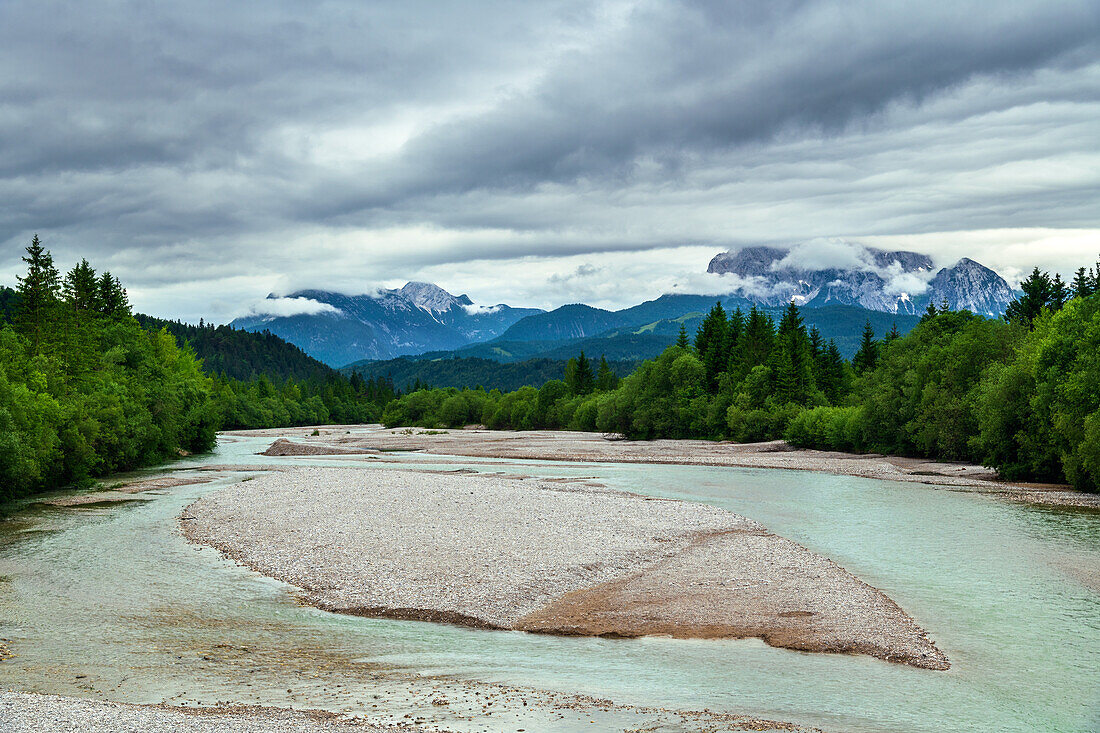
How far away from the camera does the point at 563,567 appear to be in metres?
27.4

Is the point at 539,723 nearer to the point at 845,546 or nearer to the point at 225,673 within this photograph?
the point at 225,673

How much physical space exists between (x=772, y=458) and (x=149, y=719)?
73464 mm

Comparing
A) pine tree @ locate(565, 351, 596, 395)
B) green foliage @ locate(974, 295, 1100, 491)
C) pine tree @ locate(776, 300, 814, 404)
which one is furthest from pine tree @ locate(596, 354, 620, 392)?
green foliage @ locate(974, 295, 1100, 491)

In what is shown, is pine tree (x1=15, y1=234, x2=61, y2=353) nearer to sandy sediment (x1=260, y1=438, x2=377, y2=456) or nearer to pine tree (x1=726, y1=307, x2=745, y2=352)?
sandy sediment (x1=260, y1=438, x2=377, y2=456)

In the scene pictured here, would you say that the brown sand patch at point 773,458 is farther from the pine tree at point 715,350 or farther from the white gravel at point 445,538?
the white gravel at point 445,538

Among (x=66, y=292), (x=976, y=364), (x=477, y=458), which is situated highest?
(x=66, y=292)

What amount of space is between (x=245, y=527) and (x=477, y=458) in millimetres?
53995

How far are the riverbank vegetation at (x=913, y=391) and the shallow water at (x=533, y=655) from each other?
26041 mm

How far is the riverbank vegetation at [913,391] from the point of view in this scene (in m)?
53.8

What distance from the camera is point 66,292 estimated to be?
3177 inches

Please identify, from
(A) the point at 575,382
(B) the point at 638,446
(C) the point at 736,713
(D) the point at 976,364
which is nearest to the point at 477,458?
(B) the point at 638,446

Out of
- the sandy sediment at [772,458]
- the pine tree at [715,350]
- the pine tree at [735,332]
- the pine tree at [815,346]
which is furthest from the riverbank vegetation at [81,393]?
the pine tree at [815,346]

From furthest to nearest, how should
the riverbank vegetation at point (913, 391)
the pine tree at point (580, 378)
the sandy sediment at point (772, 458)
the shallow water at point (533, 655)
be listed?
the pine tree at point (580, 378)
the riverbank vegetation at point (913, 391)
the sandy sediment at point (772, 458)
the shallow water at point (533, 655)

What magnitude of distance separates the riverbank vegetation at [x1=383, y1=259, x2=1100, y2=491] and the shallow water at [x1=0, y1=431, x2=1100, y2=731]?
85.4 ft
